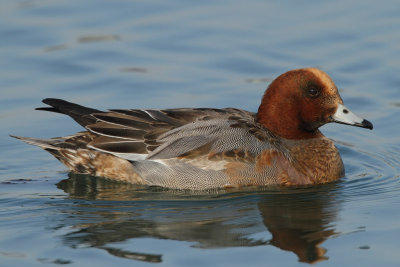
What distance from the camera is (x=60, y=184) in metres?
9.27

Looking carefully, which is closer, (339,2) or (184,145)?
(184,145)

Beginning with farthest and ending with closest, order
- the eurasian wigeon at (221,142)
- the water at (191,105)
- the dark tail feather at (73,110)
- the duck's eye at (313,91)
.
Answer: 1. the dark tail feather at (73,110)
2. the duck's eye at (313,91)
3. the eurasian wigeon at (221,142)
4. the water at (191,105)

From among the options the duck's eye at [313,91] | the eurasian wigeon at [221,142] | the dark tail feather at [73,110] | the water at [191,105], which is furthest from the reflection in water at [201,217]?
the duck's eye at [313,91]

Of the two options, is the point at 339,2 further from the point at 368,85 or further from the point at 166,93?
the point at 166,93

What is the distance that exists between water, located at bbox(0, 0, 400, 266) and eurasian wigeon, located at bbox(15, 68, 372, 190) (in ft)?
0.60

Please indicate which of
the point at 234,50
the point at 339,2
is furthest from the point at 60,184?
the point at 339,2

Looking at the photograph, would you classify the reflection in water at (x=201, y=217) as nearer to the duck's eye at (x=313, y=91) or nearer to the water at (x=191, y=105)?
the water at (x=191, y=105)

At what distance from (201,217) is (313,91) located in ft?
6.21

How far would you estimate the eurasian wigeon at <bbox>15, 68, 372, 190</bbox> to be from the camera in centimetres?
877

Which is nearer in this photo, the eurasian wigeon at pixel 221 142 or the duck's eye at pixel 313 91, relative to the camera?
the eurasian wigeon at pixel 221 142

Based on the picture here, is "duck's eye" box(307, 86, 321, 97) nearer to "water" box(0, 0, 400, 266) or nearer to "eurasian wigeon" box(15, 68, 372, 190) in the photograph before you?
"eurasian wigeon" box(15, 68, 372, 190)

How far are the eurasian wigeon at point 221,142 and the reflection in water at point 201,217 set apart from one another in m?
0.16

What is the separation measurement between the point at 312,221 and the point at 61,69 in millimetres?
5384

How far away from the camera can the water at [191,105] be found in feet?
24.2
